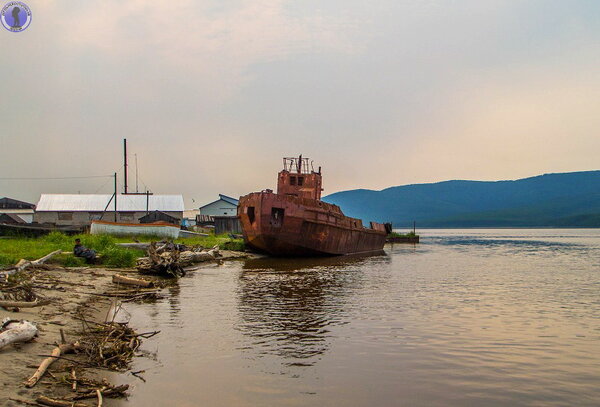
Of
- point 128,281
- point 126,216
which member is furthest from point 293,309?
point 126,216

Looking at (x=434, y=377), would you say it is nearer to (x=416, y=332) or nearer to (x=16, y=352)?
(x=416, y=332)

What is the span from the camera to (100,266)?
21531mm

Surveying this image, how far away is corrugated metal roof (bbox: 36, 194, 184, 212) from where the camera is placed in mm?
65875

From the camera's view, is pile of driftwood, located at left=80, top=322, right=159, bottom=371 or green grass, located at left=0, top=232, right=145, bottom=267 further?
green grass, located at left=0, top=232, right=145, bottom=267

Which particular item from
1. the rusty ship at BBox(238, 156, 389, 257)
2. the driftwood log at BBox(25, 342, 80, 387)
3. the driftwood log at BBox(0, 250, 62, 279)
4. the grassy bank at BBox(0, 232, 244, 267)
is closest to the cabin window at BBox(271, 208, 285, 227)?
the rusty ship at BBox(238, 156, 389, 257)

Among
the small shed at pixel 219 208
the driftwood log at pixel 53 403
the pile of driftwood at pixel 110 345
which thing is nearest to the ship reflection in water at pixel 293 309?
the pile of driftwood at pixel 110 345

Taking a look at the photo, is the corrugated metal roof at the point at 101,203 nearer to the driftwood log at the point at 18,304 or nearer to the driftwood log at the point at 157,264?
the driftwood log at the point at 157,264

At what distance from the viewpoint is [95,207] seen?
217 feet

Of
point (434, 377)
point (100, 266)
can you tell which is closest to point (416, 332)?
point (434, 377)

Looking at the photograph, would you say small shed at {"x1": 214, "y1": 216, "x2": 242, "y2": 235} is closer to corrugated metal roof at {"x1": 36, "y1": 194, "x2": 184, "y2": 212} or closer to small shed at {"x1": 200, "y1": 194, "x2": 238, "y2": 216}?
corrugated metal roof at {"x1": 36, "y1": 194, "x2": 184, "y2": 212}

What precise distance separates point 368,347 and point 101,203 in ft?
209

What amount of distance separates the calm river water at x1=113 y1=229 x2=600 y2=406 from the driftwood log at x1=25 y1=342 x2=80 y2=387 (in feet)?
3.63

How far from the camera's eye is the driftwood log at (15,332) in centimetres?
733

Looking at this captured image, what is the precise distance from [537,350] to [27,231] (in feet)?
108
